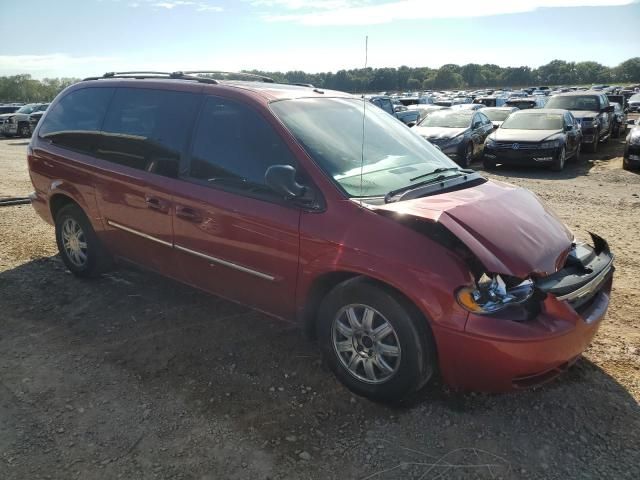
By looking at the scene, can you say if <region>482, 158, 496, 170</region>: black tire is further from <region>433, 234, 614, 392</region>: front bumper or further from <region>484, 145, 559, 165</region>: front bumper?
<region>433, 234, 614, 392</region>: front bumper

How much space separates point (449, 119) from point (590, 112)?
5.12 meters

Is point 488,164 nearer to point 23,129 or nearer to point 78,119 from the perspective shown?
point 78,119

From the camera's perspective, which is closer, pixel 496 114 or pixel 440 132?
pixel 440 132

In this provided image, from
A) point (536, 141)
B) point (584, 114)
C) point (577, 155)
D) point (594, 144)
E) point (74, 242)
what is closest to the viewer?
point (74, 242)

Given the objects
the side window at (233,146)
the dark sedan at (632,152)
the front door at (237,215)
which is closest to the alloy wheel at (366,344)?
the front door at (237,215)

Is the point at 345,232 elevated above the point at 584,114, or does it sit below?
below

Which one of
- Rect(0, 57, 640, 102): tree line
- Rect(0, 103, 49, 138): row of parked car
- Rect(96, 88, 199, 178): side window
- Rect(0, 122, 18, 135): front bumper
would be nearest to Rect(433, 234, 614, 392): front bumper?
Rect(96, 88, 199, 178): side window

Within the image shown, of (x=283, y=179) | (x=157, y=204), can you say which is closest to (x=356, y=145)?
(x=283, y=179)

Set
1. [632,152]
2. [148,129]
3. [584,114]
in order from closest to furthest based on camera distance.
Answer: [148,129] < [632,152] < [584,114]

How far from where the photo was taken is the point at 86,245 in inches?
186

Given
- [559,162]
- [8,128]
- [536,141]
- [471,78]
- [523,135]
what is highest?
[471,78]

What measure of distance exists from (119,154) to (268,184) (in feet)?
5.76

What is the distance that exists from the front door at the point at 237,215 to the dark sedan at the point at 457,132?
934cm

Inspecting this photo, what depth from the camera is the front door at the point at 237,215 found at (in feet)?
10.5
